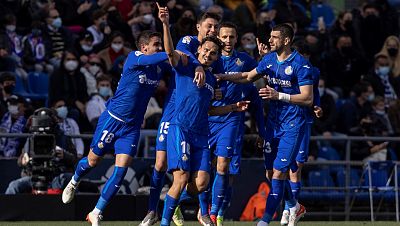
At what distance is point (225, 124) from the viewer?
18.5 m

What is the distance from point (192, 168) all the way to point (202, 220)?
2081 millimetres

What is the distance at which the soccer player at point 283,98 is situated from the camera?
58.0 ft

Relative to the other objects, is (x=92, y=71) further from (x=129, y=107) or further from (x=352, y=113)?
(x=129, y=107)

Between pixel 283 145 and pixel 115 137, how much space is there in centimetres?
226

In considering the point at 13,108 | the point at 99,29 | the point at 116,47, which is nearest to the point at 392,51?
the point at 116,47

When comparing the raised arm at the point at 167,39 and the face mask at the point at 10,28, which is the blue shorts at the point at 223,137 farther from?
the face mask at the point at 10,28

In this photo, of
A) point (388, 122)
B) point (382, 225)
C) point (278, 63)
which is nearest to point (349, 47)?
point (388, 122)

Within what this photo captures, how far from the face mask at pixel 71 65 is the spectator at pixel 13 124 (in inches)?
54.9

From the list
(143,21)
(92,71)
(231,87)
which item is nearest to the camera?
(231,87)

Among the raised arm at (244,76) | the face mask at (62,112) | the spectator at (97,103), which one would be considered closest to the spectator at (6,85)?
the face mask at (62,112)

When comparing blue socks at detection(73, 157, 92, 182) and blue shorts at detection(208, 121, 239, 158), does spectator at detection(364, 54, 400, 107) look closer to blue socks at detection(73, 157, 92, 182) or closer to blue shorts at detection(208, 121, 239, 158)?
blue shorts at detection(208, 121, 239, 158)

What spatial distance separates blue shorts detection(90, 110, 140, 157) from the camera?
17.7m

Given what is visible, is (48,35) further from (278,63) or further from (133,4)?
(278,63)

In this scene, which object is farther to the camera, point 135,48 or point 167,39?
point 135,48
